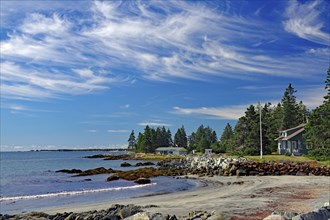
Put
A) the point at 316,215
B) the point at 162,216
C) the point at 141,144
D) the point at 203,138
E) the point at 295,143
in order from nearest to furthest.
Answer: the point at 316,215 < the point at 162,216 < the point at 295,143 < the point at 203,138 < the point at 141,144

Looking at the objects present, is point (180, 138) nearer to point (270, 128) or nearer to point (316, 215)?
point (270, 128)

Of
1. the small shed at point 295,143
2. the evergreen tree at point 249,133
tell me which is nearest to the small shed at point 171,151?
the evergreen tree at point 249,133

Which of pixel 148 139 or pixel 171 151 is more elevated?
pixel 148 139

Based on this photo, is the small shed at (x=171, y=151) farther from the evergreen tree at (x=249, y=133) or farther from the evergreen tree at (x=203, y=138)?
the evergreen tree at (x=249, y=133)

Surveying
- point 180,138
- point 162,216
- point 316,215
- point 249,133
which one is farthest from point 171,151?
point 316,215

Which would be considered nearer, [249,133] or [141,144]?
[249,133]

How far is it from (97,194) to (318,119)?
31.2 m

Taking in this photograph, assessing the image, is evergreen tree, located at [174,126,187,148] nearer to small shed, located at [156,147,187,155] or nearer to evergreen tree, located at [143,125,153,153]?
evergreen tree, located at [143,125,153,153]

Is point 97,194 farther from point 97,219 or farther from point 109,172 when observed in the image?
point 109,172

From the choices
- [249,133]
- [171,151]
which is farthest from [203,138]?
[249,133]

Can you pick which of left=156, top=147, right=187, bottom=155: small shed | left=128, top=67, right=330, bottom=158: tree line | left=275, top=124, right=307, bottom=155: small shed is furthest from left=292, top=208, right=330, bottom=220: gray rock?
left=156, top=147, right=187, bottom=155: small shed

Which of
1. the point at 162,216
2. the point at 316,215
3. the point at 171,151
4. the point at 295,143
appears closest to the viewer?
the point at 316,215

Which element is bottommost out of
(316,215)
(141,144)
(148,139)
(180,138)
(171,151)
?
(316,215)

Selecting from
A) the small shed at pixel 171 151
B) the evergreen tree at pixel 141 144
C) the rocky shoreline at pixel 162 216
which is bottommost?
the rocky shoreline at pixel 162 216
